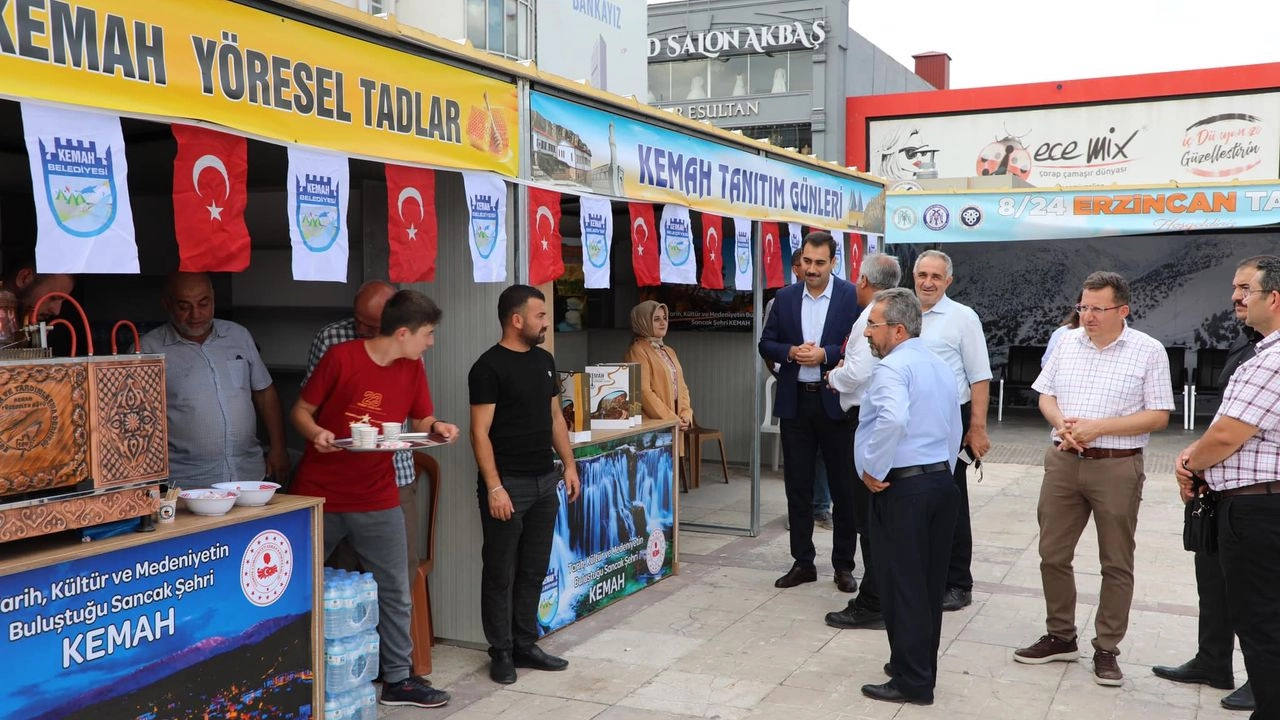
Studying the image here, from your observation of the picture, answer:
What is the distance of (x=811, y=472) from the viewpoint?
637 cm

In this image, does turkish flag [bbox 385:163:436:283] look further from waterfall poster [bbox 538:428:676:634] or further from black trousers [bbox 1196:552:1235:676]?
black trousers [bbox 1196:552:1235:676]

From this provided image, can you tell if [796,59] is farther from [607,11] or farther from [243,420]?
[243,420]

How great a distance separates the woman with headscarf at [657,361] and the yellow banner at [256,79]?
266cm

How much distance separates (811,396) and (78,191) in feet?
13.6

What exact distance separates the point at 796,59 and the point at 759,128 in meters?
1.69

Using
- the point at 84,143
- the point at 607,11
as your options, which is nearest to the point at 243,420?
the point at 84,143

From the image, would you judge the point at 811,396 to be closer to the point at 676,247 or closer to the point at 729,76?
the point at 676,247

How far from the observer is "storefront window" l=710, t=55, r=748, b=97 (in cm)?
2367

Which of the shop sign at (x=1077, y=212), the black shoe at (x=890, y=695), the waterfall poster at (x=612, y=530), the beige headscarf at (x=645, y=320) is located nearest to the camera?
the black shoe at (x=890, y=695)

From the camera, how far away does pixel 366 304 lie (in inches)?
180

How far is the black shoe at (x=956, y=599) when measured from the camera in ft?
19.6

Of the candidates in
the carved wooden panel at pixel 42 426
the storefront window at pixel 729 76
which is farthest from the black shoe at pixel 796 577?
the storefront window at pixel 729 76

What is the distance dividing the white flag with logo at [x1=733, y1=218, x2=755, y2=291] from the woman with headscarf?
0.59m

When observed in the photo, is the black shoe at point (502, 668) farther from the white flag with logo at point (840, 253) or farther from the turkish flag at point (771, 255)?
the white flag with logo at point (840, 253)
